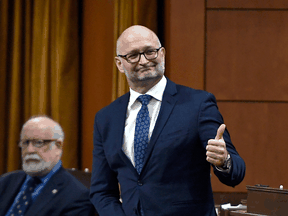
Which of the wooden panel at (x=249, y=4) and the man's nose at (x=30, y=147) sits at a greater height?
the wooden panel at (x=249, y=4)

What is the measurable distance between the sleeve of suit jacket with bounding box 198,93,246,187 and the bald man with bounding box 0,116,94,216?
2.59ft

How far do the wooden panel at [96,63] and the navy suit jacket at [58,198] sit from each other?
4.30 feet

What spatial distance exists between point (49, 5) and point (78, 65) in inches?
23.4

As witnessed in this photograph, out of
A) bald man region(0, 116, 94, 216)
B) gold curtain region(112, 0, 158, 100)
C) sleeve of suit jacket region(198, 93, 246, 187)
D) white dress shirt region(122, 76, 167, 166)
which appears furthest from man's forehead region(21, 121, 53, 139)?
gold curtain region(112, 0, 158, 100)

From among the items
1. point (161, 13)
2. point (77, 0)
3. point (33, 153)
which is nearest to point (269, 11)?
point (161, 13)

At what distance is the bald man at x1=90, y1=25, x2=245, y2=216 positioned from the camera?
1.32 metres

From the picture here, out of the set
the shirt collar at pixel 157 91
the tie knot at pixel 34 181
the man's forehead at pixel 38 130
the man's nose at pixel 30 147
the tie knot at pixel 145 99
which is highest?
the shirt collar at pixel 157 91

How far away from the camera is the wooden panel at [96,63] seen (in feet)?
10.5

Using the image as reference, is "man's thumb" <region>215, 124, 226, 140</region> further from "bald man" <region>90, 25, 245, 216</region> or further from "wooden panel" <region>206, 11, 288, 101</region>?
"wooden panel" <region>206, 11, 288, 101</region>

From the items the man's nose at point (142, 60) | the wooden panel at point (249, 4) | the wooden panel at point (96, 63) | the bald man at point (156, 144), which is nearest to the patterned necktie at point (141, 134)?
the bald man at point (156, 144)

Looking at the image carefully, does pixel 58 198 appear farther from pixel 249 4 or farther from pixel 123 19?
pixel 249 4

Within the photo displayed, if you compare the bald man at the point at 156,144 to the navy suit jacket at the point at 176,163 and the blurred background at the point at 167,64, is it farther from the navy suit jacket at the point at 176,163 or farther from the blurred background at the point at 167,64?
the blurred background at the point at 167,64

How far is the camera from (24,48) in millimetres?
3301

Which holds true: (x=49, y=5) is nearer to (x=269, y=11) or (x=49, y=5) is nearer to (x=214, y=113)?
(x=269, y=11)
